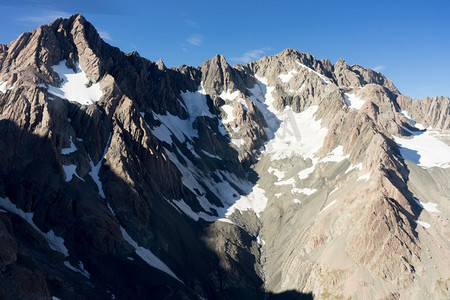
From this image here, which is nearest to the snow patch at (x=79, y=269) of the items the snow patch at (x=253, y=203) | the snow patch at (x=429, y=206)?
the snow patch at (x=253, y=203)

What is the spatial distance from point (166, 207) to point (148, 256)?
21032 millimetres

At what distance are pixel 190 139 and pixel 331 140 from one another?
6421 cm

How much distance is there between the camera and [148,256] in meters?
77.0

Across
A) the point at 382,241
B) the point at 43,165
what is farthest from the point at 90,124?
the point at 382,241

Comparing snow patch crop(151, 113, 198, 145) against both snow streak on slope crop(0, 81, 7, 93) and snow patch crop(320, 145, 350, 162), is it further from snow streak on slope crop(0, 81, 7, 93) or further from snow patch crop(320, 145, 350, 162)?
snow patch crop(320, 145, 350, 162)

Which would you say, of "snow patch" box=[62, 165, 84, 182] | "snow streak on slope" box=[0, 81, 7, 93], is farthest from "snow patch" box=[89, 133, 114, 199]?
"snow streak on slope" box=[0, 81, 7, 93]

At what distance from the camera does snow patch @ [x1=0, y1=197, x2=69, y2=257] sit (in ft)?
210

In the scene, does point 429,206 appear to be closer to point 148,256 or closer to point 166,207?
point 166,207

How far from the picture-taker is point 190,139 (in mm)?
163750

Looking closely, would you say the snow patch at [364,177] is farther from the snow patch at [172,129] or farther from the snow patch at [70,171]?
the snow patch at [70,171]

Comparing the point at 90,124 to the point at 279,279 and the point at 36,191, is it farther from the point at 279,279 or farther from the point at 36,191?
the point at 279,279

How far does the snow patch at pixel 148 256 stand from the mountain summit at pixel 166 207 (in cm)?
52

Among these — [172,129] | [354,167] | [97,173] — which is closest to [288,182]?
[354,167]

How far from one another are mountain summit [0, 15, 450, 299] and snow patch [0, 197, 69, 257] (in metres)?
0.31
